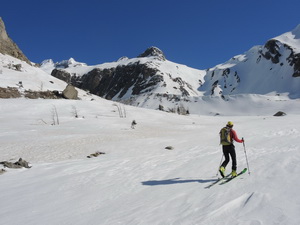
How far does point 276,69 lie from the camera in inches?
6619

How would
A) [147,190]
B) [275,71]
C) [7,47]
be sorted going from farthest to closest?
[275,71] → [7,47] → [147,190]

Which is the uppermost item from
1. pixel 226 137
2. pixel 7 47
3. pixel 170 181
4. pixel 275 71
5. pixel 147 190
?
pixel 275 71

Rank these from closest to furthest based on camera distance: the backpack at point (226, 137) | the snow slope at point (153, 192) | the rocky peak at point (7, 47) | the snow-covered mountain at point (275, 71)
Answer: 1. the snow slope at point (153, 192)
2. the backpack at point (226, 137)
3. the rocky peak at point (7, 47)
4. the snow-covered mountain at point (275, 71)

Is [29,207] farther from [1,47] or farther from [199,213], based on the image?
[1,47]

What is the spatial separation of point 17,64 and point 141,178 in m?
73.2

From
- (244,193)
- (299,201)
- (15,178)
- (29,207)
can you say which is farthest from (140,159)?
(299,201)

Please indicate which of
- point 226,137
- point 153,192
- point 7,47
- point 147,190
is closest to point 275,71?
point 7,47

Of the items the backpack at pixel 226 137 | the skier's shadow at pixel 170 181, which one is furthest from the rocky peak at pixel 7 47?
the backpack at pixel 226 137

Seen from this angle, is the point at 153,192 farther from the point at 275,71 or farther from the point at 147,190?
the point at 275,71

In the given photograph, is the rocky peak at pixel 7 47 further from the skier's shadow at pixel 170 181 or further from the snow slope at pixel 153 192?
the skier's shadow at pixel 170 181

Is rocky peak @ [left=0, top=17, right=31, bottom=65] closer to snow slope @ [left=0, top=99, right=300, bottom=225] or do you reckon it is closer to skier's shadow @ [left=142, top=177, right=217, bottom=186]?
snow slope @ [left=0, top=99, right=300, bottom=225]

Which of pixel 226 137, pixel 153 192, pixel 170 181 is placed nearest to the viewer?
pixel 153 192

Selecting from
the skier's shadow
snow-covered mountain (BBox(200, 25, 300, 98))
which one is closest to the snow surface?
the skier's shadow

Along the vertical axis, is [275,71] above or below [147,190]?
above
